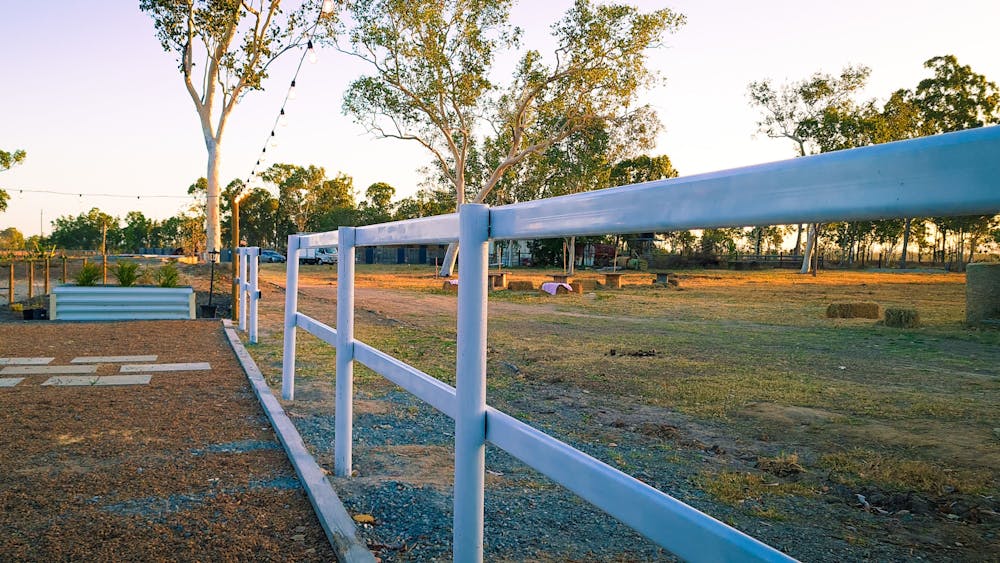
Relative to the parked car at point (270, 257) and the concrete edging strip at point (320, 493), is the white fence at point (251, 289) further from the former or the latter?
the parked car at point (270, 257)

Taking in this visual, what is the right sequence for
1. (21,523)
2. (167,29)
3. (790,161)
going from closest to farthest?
1. (790,161)
2. (21,523)
3. (167,29)

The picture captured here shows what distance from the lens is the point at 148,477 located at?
150 inches

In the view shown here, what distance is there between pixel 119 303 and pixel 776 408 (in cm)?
1110

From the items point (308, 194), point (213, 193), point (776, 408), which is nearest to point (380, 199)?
point (308, 194)

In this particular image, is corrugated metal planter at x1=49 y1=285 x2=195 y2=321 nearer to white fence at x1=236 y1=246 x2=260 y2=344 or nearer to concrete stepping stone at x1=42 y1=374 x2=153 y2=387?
white fence at x1=236 y1=246 x2=260 y2=344

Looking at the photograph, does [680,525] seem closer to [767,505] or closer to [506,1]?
[767,505]

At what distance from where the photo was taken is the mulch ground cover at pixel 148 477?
294 cm

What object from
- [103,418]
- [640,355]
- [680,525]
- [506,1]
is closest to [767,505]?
[680,525]

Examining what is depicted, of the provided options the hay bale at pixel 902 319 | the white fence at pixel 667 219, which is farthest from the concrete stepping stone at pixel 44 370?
the hay bale at pixel 902 319

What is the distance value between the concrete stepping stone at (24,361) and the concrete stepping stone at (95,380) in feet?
3.51

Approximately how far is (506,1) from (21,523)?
28.3 metres

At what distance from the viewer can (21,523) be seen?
123 inches

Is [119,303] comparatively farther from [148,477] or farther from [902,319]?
[902,319]

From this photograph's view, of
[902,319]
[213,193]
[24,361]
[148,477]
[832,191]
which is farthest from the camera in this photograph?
[213,193]
